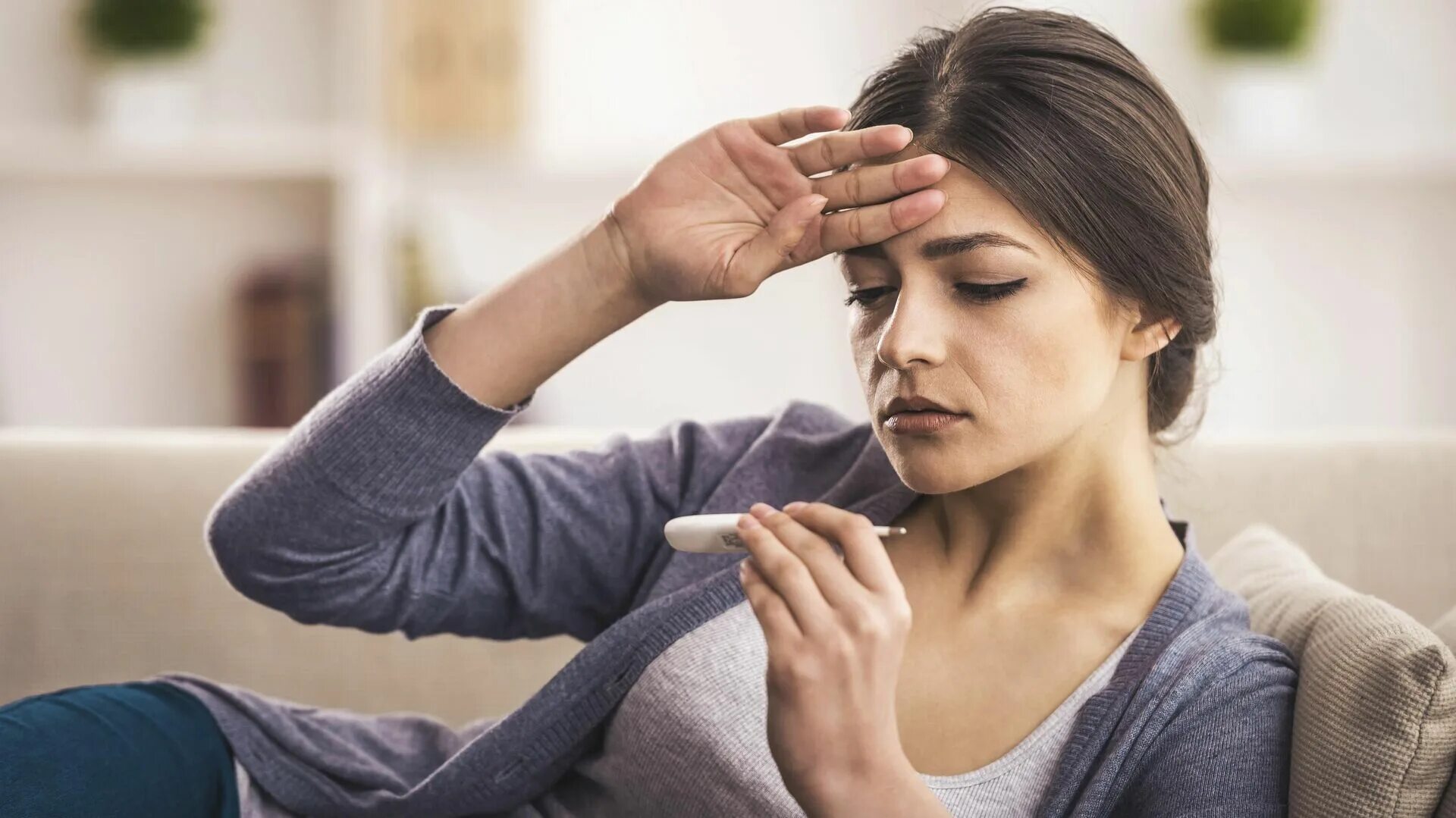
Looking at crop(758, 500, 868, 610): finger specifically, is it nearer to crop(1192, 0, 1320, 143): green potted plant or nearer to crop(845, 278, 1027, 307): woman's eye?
crop(845, 278, 1027, 307): woman's eye

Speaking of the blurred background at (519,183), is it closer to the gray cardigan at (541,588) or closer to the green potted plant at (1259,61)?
the green potted plant at (1259,61)

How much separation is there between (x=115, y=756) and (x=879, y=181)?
2.61ft

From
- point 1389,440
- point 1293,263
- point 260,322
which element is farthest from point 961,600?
point 1293,263

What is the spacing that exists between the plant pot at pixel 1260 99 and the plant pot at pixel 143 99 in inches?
86.0

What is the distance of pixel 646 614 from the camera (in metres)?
1.22

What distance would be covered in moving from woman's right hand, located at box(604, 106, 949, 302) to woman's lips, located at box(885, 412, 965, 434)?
0.50 ft

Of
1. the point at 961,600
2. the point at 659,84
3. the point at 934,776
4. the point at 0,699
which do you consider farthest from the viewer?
the point at 659,84

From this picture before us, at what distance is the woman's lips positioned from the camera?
110 centimetres

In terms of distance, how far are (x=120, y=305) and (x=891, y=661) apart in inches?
106

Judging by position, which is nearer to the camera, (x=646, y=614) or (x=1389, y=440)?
(x=646, y=614)

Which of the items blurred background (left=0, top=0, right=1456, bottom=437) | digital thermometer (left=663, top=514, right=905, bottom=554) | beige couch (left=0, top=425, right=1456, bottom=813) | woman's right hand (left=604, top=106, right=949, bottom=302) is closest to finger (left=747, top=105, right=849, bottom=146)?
woman's right hand (left=604, top=106, right=949, bottom=302)

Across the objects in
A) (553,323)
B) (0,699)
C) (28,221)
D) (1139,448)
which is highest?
(553,323)

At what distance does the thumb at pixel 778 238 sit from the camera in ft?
3.85

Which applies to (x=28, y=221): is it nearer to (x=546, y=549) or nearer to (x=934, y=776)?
(x=546, y=549)
